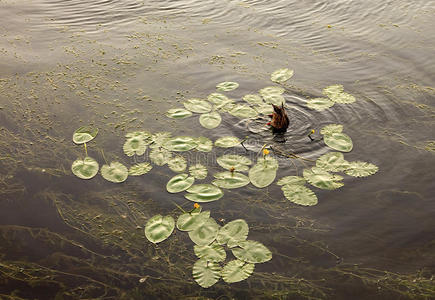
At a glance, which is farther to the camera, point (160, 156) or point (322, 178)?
point (160, 156)

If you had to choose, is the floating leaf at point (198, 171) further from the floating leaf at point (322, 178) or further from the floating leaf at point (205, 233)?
the floating leaf at point (322, 178)

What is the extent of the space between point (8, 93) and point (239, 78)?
6.13ft

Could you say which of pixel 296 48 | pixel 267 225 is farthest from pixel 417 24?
pixel 267 225

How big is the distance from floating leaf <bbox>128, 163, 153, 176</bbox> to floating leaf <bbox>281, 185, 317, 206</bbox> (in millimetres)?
846

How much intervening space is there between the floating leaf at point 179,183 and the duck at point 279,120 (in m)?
0.75

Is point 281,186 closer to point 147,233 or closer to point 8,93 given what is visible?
point 147,233

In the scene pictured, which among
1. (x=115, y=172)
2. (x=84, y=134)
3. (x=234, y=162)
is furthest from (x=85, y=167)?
(x=234, y=162)

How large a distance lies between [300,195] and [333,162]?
0.37 m

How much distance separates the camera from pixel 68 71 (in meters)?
3.61

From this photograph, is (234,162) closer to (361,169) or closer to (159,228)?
(159,228)

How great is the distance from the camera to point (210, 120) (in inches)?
117

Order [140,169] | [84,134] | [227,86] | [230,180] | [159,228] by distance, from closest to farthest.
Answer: [159,228]
[230,180]
[140,169]
[84,134]
[227,86]

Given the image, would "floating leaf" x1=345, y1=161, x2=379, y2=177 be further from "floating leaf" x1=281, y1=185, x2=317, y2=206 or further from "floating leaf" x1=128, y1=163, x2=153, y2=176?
"floating leaf" x1=128, y1=163, x2=153, y2=176

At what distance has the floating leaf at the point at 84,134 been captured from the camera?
113 inches
